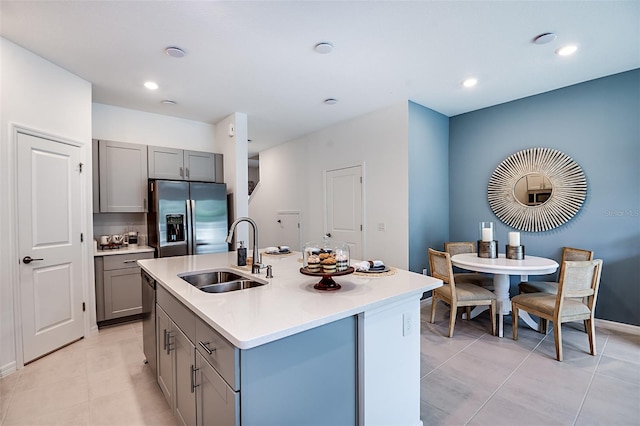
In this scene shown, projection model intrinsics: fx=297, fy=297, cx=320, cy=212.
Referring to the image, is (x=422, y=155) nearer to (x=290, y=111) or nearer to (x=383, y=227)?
(x=383, y=227)

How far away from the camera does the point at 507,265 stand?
2926 millimetres

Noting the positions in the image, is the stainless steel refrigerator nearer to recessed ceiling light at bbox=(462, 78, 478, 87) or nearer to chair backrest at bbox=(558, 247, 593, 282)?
recessed ceiling light at bbox=(462, 78, 478, 87)

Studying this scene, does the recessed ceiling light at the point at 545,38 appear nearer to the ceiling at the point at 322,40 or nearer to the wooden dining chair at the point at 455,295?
the ceiling at the point at 322,40

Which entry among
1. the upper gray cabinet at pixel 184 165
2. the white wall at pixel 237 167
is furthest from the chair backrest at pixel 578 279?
the upper gray cabinet at pixel 184 165

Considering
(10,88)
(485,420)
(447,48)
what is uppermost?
(447,48)

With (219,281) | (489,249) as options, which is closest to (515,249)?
(489,249)

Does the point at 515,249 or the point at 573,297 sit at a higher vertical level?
the point at 515,249

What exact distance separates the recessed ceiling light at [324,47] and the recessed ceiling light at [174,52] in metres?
A: 1.17

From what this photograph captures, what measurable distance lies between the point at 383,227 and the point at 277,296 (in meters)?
2.94

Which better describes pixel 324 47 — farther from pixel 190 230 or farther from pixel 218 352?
pixel 190 230

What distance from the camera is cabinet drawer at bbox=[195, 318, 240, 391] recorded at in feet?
3.49

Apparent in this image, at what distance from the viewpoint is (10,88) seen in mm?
2455

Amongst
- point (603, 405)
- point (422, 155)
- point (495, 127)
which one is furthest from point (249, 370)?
point (495, 127)

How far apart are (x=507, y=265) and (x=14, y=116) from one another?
4.60 metres
